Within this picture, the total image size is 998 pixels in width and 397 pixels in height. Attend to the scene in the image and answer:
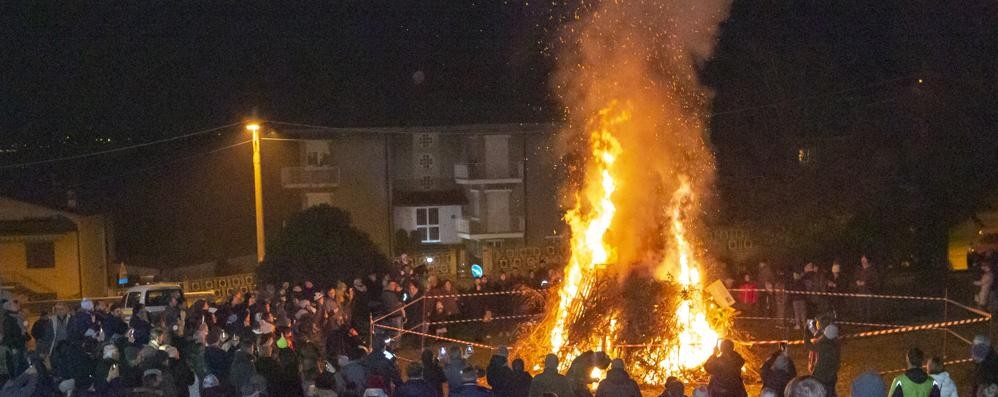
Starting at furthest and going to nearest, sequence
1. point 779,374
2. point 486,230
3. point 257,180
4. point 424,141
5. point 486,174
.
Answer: point 486,230 < point 424,141 < point 486,174 < point 257,180 < point 779,374

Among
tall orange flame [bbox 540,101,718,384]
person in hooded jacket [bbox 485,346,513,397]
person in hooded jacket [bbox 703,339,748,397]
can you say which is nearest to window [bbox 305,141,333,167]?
tall orange flame [bbox 540,101,718,384]

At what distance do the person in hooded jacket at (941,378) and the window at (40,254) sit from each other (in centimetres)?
3059

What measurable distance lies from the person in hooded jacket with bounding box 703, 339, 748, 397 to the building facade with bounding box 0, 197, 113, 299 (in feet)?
89.7

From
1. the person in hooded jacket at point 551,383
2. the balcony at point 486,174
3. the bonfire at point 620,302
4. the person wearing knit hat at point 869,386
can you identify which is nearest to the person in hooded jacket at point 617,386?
the person in hooded jacket at point 551,383

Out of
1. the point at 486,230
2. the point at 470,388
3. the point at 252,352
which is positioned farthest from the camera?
the point at 486,230

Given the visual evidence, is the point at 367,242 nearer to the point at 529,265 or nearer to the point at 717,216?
the point at 529,265

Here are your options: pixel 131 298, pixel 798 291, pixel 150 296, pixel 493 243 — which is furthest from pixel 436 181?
pixel 798 291

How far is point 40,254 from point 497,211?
17.3 m

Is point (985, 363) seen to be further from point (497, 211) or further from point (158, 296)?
point (497, 211)

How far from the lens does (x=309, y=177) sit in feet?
123

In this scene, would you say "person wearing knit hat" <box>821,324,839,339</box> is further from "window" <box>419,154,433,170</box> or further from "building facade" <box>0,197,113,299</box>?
"window" <box>419,154,433,170</box>

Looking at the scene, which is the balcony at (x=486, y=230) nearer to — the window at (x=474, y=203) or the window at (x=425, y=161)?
the window at (x=474, y=203)

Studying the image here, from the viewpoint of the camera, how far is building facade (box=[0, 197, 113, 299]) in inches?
1282

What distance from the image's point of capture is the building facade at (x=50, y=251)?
3256 centimetres
